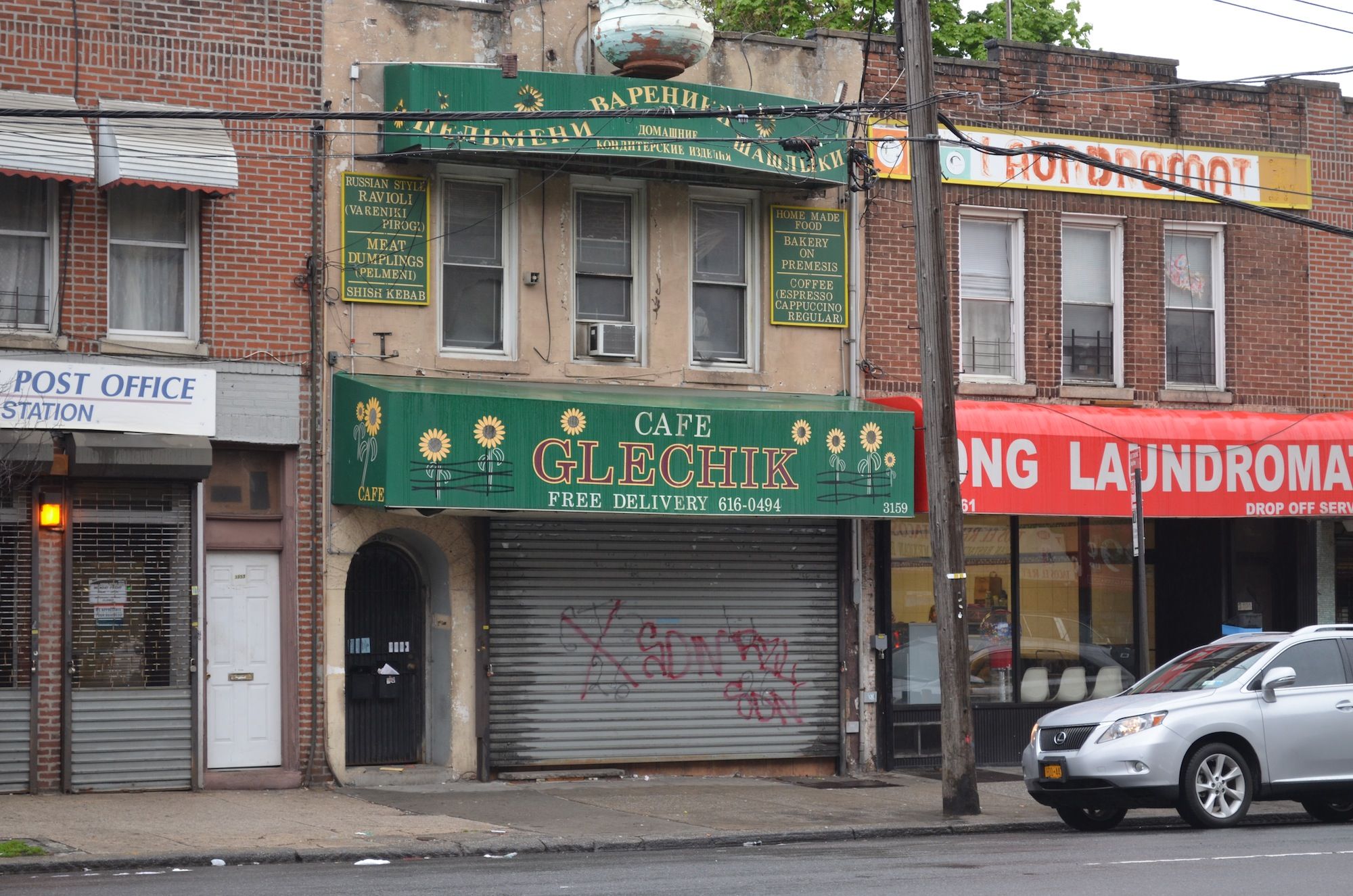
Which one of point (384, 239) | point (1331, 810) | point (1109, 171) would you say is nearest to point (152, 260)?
point (384, 239)

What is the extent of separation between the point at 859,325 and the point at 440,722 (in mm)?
6468

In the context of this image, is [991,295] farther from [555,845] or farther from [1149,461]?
[555,845]

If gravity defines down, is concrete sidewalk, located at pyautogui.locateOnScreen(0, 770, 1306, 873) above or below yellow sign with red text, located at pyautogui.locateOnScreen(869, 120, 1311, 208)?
below

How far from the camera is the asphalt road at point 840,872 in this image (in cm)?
1053

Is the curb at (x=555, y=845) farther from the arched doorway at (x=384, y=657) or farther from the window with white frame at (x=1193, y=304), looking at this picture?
the window with white frame at (x=1193, y=304)

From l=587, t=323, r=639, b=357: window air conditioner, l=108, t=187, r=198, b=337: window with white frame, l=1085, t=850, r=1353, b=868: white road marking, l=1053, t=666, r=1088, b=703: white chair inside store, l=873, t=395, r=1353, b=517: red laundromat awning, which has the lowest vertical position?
l=1085, t=850, r=1353, b=868: white road marking

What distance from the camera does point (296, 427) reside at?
1694cm

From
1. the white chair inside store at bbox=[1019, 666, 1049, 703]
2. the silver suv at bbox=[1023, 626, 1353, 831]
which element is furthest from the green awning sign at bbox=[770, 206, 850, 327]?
the silver suv at bbox=[1023, 626, 1353, 831]

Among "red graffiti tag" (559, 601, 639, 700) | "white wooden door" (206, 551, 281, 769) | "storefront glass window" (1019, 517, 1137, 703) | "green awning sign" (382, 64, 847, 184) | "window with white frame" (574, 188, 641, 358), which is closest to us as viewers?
"white wooden door" (206, 551, 281, 769)

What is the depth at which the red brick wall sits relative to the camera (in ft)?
65.5

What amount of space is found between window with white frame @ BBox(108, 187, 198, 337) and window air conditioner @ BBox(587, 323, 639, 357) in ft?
13.5

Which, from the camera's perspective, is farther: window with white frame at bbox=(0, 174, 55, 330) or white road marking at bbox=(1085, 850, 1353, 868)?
window with white frame at bbox=(0, 174, 55, 330)

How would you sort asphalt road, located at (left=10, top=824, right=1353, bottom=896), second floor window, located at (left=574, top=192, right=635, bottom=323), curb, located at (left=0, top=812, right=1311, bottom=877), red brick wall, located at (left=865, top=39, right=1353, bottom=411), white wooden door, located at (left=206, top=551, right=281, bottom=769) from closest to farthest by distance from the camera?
1. asphalt road, located at (left=10, top=824, right=1353, bottom=896)
2. curb, located at (left=0, top=812, right=1311, bottom=877)
3. white wooden door, located at (left=206, top=551, right=281, bottom=769)
4. second floor window, located at (left=574, top=192, right=635, bottom=323)
5. red brick wall, located at (left=865, top=39, right=1353, bottom=411)

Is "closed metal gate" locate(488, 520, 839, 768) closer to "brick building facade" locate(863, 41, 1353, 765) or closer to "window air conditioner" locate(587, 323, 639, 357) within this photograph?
"brick building facade" locate(863, 41, 1353, 765)
